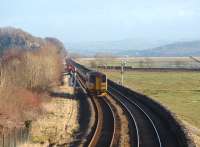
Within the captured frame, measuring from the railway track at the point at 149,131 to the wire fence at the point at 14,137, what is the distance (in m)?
7.53

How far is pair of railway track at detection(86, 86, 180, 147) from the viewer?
89.3 ft

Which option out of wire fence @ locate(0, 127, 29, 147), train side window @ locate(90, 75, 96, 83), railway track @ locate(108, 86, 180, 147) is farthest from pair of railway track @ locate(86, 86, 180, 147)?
train side window @ locate(90, 75, 96, 83)

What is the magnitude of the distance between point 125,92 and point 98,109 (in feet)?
65.5

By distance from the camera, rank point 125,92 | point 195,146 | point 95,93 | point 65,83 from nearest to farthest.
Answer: point 195,146 < point 95,93 < point 125,92 < point 65,83

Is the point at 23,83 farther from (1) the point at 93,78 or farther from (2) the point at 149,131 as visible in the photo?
(2) the point at 149,131

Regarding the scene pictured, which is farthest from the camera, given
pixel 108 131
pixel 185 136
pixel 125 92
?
pixel 125 92

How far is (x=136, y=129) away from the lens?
31859 mm

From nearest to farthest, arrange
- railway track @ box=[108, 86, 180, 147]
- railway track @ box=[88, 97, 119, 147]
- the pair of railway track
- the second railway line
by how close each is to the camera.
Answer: railway track @ box=[108, 86, 180, 147], the pair of railway track, the second railway line, railway track @ box=[88, 97, 119, 147]

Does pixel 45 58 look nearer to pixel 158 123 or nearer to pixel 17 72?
pixel 17 72

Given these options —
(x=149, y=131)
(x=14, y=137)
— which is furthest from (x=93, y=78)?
(x=149, y=131)

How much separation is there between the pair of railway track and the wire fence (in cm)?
511

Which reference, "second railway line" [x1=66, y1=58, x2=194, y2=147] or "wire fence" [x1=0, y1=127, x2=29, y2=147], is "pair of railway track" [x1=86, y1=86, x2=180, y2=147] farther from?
"wire fence" [x1=0, y1=127, x2=29, y2=147]

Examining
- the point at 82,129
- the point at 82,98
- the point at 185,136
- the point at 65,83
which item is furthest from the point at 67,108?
the point at 65,83

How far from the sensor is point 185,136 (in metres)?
27.3
